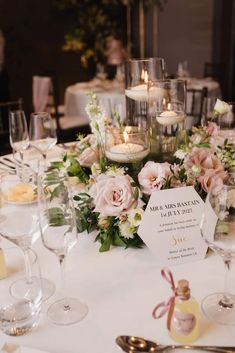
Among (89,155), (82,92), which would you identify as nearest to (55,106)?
(82,92)

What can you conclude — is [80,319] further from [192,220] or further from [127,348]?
[192,220]

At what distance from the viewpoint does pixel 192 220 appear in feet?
3.66

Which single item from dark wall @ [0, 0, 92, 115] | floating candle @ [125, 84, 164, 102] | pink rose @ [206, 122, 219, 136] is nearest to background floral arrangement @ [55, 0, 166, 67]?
dark wall @ [0, 0, 92, 115]

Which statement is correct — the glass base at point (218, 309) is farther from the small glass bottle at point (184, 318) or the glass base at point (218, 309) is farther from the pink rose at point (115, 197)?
the pink rose at point (115, 197)

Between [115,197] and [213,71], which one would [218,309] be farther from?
[213,71]

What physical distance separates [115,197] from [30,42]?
5074 mm

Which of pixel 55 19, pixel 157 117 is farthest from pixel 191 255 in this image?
pixel 55 19

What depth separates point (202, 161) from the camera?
4.00 feet

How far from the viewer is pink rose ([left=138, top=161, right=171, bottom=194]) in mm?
1144

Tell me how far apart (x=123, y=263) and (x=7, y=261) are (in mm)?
311

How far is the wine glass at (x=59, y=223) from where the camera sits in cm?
94

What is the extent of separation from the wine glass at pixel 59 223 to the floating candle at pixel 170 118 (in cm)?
48

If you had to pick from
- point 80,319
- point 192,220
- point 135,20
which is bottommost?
point 80,319

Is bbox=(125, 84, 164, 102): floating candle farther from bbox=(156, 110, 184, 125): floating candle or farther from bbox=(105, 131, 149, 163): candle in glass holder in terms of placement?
bbox=(105, 131, 149, 163): candle in glass holder
